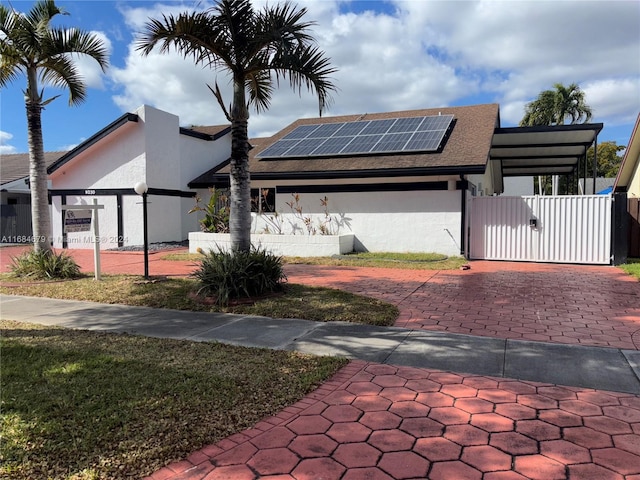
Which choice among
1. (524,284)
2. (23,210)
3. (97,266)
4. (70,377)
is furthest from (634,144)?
(23,210)

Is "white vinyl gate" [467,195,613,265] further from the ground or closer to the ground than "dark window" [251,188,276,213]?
closer to the ground

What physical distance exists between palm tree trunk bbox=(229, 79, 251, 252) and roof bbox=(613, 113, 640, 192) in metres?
14.2

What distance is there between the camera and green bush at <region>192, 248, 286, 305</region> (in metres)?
7.95

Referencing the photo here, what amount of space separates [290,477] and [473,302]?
5.78 metres

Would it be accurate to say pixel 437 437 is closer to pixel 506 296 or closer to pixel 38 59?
pixel 506 296

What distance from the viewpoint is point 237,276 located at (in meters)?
8.00

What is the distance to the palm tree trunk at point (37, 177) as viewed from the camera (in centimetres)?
1062

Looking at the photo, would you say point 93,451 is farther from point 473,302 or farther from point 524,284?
point 524,284

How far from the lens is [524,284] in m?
9.72

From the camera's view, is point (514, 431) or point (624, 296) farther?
point (624, 296)

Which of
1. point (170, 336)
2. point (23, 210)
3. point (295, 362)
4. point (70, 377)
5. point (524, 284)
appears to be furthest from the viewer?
point (23, 210)

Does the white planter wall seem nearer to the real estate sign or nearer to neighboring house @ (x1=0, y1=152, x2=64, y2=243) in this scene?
the real estate sign

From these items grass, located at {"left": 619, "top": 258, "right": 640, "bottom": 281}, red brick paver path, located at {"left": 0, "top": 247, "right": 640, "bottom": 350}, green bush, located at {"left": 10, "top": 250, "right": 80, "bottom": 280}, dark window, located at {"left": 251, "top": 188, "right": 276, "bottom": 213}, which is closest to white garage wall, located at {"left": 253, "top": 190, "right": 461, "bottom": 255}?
dark window, located at {"left": 251, "top": 188, "right": 276, "bottom": 213}

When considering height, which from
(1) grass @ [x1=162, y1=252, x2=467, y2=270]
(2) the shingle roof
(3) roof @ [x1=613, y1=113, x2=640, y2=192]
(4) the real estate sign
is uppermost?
(2) the shingle roof
